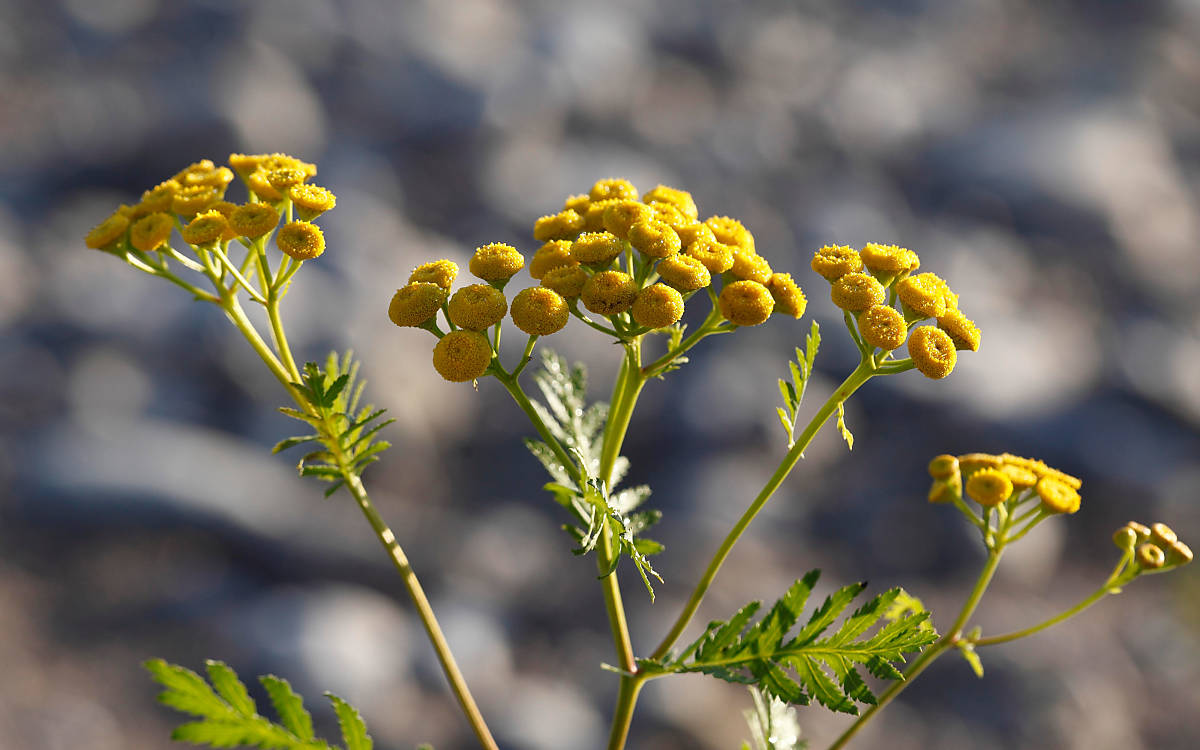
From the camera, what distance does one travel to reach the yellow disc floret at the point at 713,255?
1148mm

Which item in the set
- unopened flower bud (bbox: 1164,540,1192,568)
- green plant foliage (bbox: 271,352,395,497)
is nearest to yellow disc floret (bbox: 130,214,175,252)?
green plant foliage (bbox: 271,352,395,497)

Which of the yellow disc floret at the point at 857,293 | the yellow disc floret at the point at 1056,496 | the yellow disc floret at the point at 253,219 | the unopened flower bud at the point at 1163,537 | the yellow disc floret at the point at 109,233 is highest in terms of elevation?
the yellow disc floret at the point at 109,233

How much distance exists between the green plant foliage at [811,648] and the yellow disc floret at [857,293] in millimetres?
351

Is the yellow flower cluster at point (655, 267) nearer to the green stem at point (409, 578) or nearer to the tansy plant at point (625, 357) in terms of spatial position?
the tansy plant at point (625, 357)

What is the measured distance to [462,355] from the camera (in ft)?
3.45

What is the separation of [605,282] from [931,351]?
1.40ft

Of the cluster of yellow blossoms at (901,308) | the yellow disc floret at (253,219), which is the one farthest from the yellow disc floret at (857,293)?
the yellow disc floret at (253,219)

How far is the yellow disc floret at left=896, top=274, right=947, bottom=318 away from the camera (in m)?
1.15

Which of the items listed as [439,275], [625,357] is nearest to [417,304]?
[439,275]

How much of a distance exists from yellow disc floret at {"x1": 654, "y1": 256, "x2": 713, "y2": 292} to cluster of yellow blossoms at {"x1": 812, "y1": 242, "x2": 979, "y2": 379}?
167 mm

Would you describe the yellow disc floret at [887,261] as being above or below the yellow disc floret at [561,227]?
below

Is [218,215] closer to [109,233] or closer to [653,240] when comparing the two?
[109,233]

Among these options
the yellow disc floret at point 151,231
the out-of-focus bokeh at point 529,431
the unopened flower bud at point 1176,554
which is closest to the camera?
the yellow disc floret at point 151,231

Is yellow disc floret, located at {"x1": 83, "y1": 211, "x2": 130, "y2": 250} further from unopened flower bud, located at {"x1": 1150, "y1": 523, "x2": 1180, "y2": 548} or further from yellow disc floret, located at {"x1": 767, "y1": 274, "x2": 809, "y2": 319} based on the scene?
unopened flower bud, located at {"x1": 1150, "y1": 523, "x2": 1180, "y2": 548}
